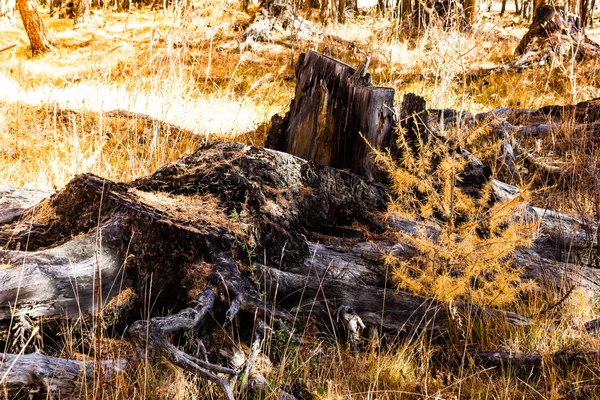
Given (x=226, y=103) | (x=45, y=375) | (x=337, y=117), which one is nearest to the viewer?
(x=45, y=375)

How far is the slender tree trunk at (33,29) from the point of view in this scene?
1147 centimetres

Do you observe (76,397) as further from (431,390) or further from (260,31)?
(260,31)

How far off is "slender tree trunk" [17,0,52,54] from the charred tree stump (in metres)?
9.01

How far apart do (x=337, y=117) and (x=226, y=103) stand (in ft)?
9.21

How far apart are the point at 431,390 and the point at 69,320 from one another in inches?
58.3

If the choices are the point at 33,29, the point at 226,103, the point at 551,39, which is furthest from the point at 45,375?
the point at 33,29

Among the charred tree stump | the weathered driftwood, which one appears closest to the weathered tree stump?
the charred tree stump

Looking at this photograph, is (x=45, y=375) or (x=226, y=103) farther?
(x=226, y=103)

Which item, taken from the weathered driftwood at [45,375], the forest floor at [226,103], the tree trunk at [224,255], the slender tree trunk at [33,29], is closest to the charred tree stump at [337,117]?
the forest floor at [226,103]

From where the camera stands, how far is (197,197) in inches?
114

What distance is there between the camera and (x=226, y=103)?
6.76 meters

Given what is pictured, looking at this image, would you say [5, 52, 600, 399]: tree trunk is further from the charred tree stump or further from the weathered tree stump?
the weathered tree stump

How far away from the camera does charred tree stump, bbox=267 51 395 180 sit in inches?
158

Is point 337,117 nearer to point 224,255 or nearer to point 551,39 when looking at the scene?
point 224,255
